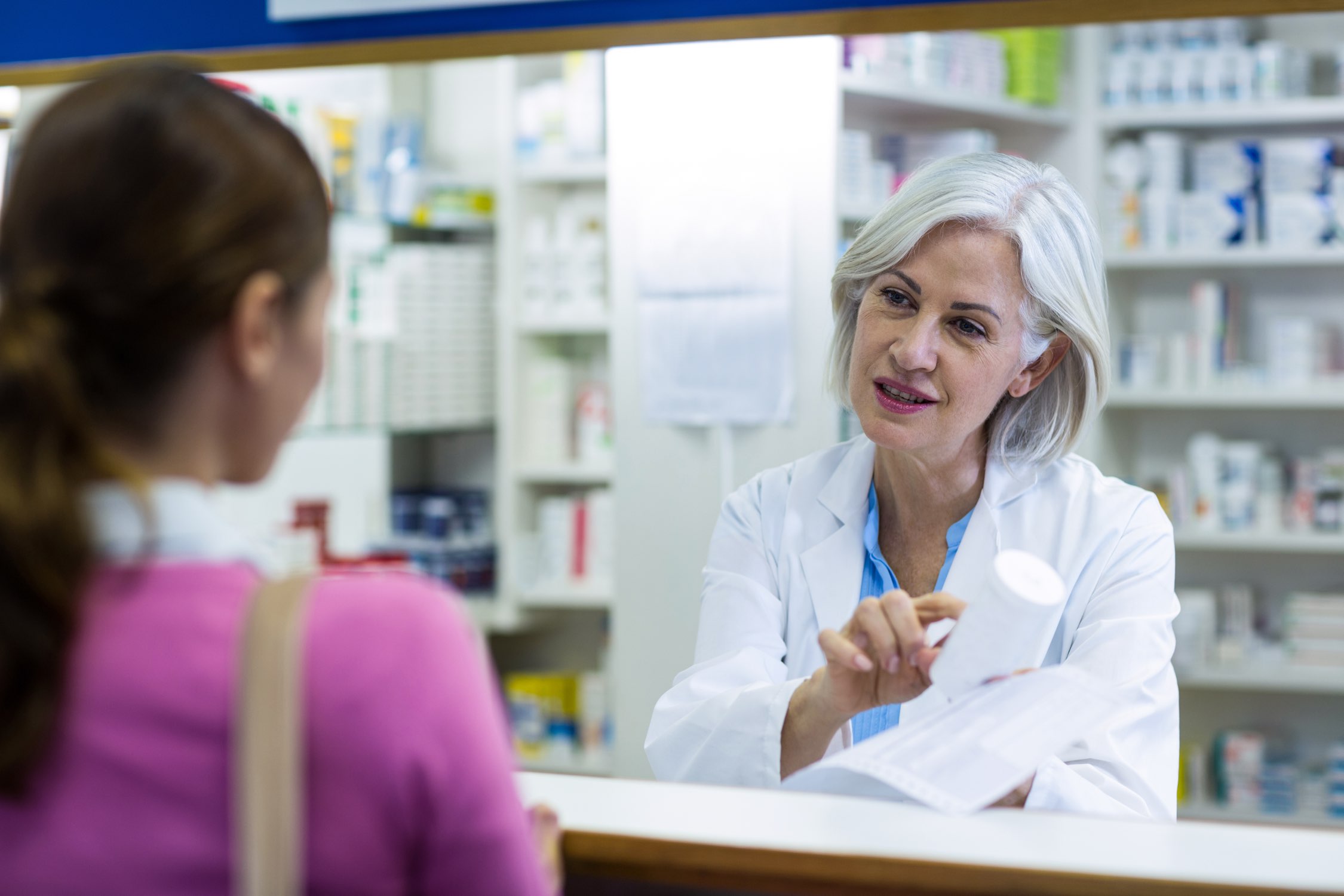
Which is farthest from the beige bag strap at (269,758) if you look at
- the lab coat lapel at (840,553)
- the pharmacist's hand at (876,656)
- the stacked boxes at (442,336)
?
the stacked boxes at (442,336)

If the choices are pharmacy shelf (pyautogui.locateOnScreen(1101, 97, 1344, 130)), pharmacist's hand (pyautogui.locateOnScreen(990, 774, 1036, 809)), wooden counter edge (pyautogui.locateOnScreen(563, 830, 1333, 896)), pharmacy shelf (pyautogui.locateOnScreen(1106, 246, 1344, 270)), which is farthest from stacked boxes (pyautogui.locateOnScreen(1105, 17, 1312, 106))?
wooden counter edge (pyautogui.locateOnScreen(563, 830, 1333, 896))

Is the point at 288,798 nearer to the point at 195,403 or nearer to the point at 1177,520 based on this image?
the point at 195,403

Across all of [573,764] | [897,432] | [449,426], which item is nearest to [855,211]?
[449,426]

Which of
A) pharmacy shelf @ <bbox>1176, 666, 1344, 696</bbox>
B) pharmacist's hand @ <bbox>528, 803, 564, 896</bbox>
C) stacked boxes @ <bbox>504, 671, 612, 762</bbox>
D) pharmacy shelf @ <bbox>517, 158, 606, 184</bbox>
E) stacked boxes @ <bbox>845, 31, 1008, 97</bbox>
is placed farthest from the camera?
stacked boxes @ <bbox>504, 671, 612, 762</bbox>

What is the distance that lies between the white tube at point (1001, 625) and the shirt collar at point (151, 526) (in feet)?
2.27

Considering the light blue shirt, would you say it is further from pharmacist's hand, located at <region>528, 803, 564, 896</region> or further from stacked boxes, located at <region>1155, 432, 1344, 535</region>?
stacked boxes, located at <region>1155, 432, 1344, 535</region>

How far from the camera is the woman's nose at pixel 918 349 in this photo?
1795 mm

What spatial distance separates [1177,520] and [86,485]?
3.91m

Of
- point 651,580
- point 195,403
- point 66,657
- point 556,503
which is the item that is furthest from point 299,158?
point 556,503

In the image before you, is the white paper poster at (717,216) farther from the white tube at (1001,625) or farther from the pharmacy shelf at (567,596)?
the white tube at (1001,625)

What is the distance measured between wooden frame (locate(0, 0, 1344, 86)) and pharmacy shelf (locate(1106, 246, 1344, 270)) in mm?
2592

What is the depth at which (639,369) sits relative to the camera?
311 centimetres

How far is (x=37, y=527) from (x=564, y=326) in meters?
3.64

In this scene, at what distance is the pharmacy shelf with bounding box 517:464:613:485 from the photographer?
4379 millimetres
